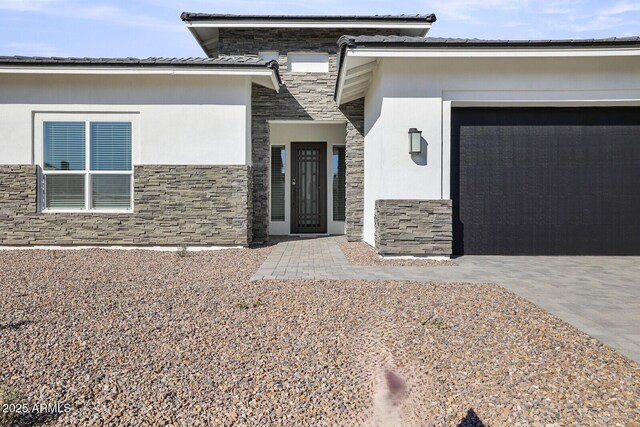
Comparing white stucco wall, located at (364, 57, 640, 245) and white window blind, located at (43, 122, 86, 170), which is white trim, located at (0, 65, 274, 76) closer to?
white window blind, located at (43, 122, 86, 170)

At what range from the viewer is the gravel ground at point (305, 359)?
220 centimetres

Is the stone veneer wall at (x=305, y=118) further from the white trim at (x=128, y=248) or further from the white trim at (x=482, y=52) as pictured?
the white trim at (x=482, y=52)

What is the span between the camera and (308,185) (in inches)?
473

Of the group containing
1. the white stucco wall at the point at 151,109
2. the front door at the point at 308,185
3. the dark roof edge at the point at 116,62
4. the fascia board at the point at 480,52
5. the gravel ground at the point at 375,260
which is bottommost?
the gravel ground at the point at 375,260

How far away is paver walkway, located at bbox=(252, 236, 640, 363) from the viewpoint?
3.71 m

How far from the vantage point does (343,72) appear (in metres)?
7.71

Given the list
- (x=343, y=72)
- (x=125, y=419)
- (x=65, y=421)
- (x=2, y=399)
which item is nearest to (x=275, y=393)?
(x=125, y=419)

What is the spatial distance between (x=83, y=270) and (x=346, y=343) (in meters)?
4.80

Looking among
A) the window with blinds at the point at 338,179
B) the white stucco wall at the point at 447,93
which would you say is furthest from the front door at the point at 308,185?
the white stucco wall at the point at 447,93

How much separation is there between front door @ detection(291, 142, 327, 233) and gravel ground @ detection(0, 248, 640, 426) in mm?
7200

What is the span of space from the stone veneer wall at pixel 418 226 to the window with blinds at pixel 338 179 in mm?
4844

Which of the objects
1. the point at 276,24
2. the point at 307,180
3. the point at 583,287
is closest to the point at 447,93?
the point at 583,287

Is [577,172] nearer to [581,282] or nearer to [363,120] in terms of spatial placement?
[581,282]

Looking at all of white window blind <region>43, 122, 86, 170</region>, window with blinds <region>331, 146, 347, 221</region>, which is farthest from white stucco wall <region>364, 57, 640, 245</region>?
white window blind <region>43, 122, 86, 170</region>
